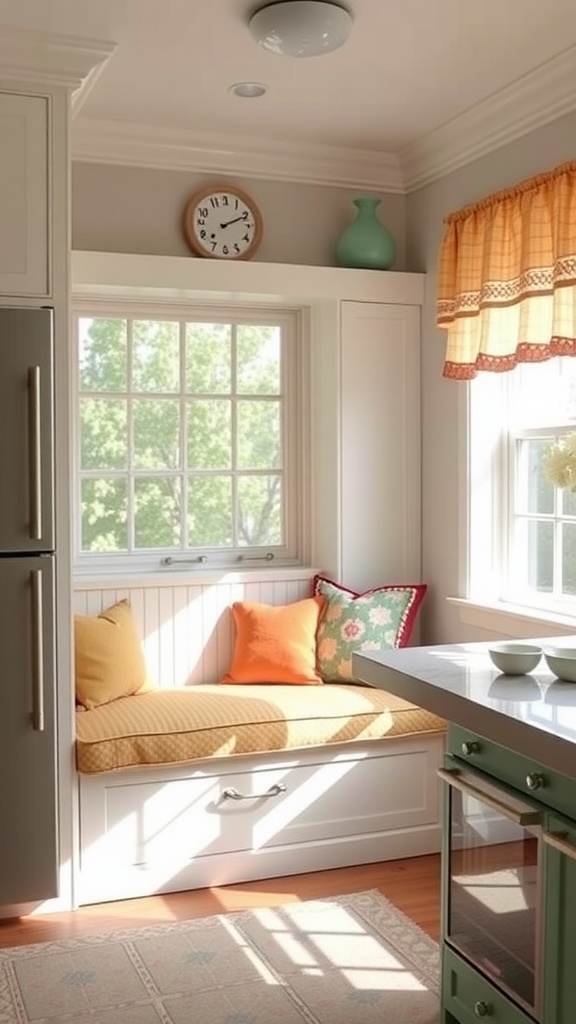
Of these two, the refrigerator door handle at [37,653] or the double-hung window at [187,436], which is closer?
the refrigerator door handle at [37,653]

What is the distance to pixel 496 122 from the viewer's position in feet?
12.1

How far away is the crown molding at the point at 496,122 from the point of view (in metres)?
3.35

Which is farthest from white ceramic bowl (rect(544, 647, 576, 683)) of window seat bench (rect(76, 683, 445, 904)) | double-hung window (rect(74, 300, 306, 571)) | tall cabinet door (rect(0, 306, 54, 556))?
double-hung window (rect(74, 300, 306, 571))

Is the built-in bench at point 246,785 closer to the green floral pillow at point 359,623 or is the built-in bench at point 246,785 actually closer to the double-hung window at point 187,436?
the green floral pillow at point 359,623

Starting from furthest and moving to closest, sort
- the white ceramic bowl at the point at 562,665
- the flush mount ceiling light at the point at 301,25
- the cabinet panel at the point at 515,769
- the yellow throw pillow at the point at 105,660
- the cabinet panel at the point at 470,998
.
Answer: the yellow throw pillow at the point at 105,660 < the flush mount ceiling light at the point at 301,25 < the white ceramic bowl at the point at 562,665 < the cabinet panel at the point at 470,998 < the cabinet panel at the point at 515,769

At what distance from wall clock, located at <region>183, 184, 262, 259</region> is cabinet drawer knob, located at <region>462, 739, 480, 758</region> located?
7.72ft

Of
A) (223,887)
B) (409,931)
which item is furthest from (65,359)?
(409,931)

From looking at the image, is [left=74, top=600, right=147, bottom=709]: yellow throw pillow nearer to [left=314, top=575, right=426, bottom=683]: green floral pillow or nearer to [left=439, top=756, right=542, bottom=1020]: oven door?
[left=314, top=575, right=426, bottom=683]: green floral pillow

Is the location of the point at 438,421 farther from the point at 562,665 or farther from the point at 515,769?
the point at 515,769

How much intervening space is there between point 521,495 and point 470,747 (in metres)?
1.71

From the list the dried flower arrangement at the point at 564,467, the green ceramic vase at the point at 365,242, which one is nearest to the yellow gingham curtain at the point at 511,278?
the green ceramic vase at the point at 365,242

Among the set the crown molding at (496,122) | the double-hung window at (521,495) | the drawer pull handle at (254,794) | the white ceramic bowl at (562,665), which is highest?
the crown molding at (496,122)

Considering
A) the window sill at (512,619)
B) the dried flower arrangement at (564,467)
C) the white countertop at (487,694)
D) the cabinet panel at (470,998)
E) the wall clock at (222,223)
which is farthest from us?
the wall clock at (222,223)

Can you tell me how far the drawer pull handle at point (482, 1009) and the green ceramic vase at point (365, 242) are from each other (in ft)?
9.14
